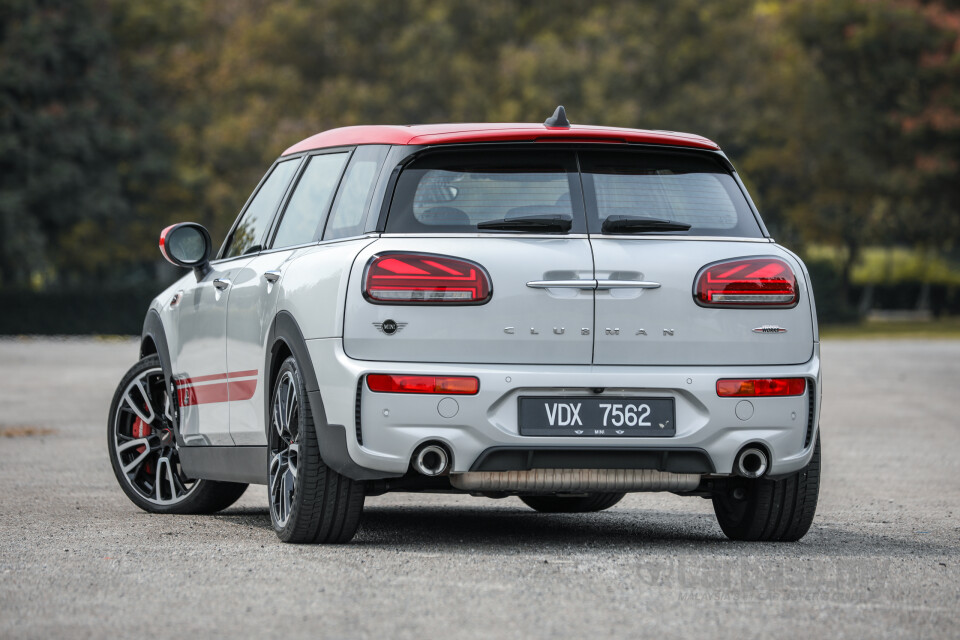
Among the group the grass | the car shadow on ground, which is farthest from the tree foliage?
the car shadow on ground

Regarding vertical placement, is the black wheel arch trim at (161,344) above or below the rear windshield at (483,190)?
below

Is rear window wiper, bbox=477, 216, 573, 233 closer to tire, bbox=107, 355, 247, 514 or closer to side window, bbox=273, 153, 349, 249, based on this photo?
side window, bbox=273, 153, 349, 249

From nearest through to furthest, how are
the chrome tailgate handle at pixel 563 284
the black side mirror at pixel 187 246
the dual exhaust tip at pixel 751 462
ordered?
the chrome tailgate handle at pixel 563 284 → the dual exhaust tip at pixel 751 462 → the black side mirror at pixel 187 246

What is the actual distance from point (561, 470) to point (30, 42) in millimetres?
39828

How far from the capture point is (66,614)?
517 centimetres

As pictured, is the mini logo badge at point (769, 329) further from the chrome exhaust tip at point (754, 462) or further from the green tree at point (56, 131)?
the green tree at point (56, 131)

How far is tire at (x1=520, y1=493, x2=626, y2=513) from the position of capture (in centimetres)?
857

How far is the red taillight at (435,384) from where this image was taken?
6.21m

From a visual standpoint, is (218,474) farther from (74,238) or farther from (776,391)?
(74,238)

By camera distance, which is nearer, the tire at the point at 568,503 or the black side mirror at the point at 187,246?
the black side mirror at the point at 187,246

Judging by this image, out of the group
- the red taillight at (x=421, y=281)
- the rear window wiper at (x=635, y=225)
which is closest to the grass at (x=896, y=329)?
the rear window wiper at (x=635, y=225)

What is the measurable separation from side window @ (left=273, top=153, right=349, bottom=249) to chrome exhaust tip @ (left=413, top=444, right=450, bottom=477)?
127 centimetres

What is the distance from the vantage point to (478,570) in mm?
6039

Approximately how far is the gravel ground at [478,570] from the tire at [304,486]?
107mm
